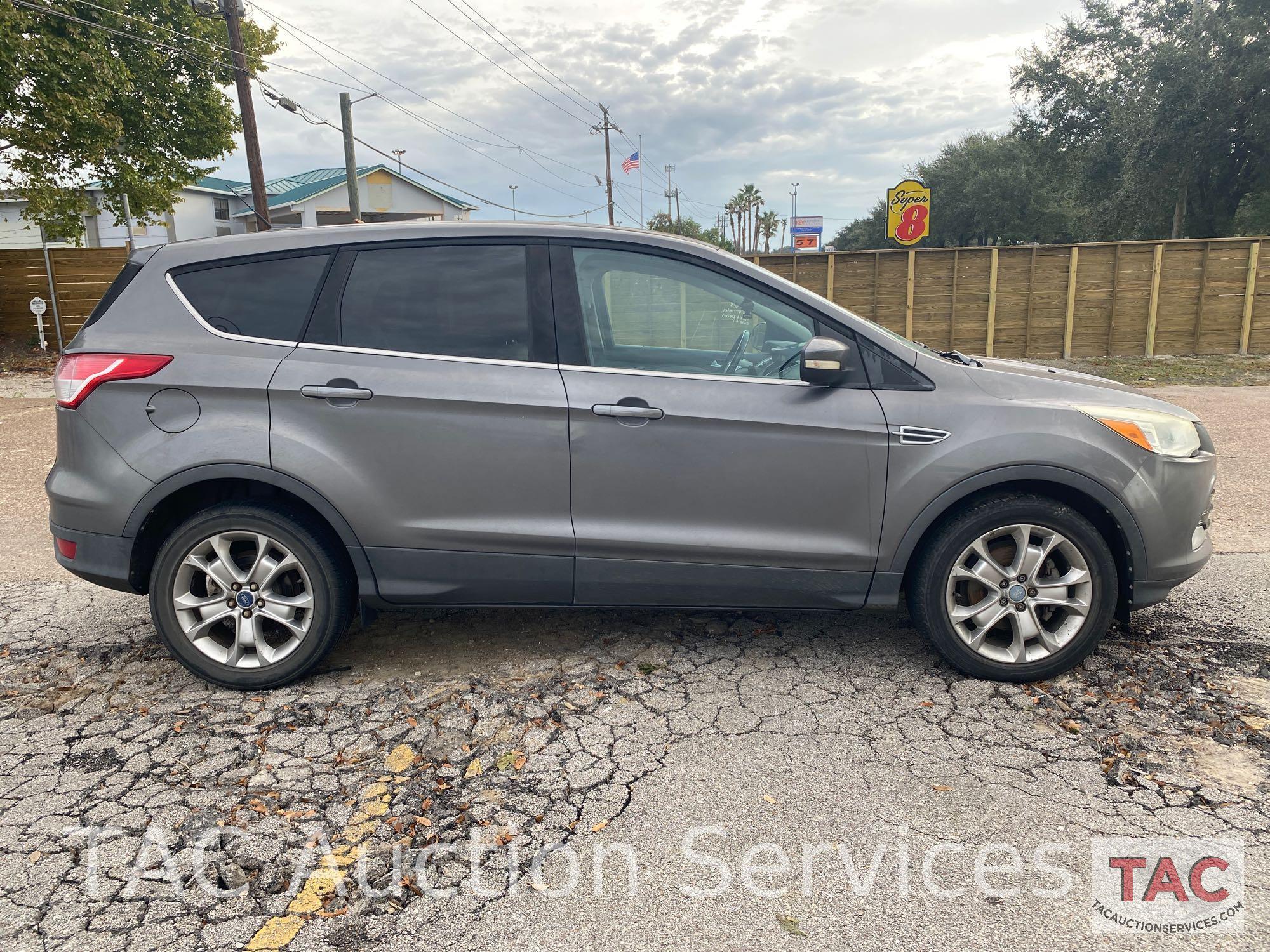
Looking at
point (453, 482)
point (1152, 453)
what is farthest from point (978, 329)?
point (453, 482)

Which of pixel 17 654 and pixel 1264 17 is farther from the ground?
pixel 1264 17

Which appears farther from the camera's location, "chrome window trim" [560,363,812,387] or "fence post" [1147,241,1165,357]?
"fence post" [1147,241,1165,357]

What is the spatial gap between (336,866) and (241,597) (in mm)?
1389

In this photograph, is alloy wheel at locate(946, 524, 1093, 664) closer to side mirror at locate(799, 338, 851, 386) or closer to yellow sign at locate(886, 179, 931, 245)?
side mirror at locate(799, 338, 851, 386)

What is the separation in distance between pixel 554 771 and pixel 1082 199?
34.6m

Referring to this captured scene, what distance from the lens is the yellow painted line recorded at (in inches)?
86.9

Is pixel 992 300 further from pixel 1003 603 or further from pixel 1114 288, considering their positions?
pixel 1003 603

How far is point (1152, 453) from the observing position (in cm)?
350

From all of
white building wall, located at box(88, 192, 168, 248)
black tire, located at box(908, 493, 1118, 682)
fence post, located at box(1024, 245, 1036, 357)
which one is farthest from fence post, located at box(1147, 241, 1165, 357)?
white building wall, located at box(88, 192, 168, 248)

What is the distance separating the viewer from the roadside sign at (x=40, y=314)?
17.5 meters

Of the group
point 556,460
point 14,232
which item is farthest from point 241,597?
point 14,232

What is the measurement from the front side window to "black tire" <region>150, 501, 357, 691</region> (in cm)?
132

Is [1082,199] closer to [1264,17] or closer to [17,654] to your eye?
[1264,17]

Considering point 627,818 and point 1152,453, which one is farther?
point 1152,453
